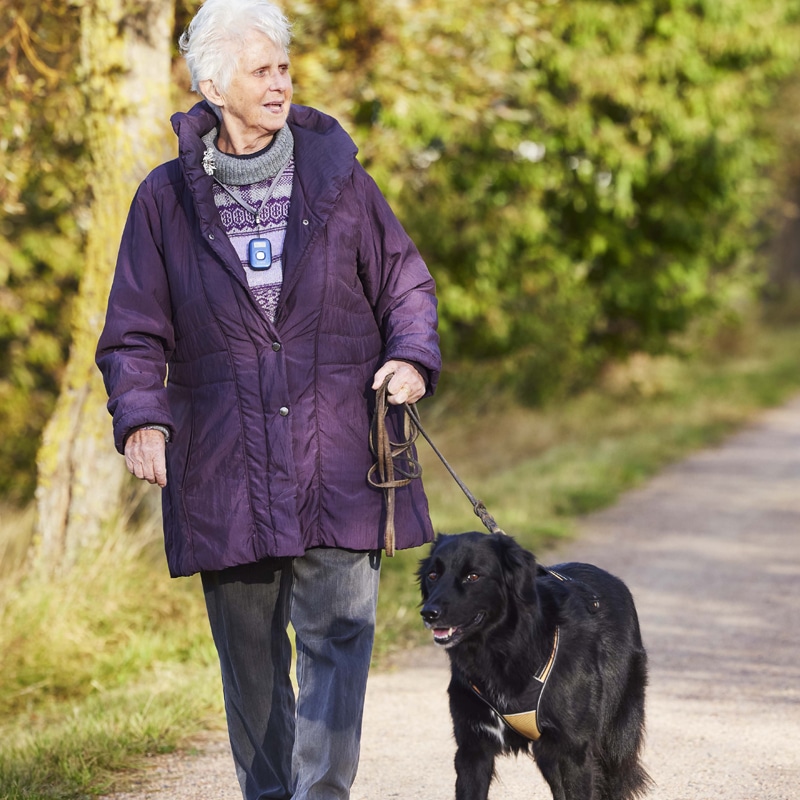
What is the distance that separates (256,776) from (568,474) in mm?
6957

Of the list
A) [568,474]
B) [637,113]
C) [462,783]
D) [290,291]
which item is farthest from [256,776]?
[637,113]

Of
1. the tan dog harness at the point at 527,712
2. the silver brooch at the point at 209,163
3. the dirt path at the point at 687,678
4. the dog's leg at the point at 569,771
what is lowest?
the dirt path at the point at 687,678

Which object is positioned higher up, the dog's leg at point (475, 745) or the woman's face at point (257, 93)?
the woman's face at point (257, 93)

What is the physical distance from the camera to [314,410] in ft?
9.68

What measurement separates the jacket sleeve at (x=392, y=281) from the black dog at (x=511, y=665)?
0.50 metres

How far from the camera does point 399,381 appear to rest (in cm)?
294

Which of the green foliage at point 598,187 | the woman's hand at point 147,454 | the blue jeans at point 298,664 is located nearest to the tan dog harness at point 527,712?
the blue jeans at point 298,664

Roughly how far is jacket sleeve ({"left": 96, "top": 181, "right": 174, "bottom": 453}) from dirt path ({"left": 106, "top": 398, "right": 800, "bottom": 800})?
159 centimetres

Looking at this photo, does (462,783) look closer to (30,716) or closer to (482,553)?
(482,553)

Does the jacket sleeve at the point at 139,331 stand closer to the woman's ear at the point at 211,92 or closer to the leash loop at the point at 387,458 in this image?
the woman's ear at the point at 211,92

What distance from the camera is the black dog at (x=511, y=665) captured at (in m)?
3.08

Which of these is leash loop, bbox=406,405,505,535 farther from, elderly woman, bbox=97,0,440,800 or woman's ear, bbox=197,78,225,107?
woman's ear, bbox=197,78,225,107

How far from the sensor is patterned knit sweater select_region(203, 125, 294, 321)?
9.59 ft

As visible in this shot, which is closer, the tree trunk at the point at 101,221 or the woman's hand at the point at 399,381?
the woman's hand at the point at 399,381
